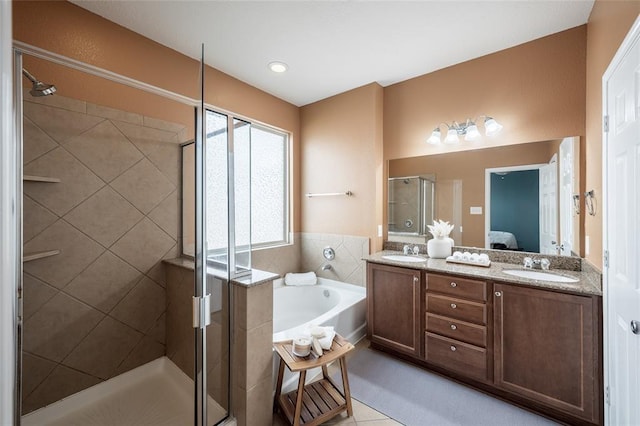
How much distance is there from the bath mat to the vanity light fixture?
202cm

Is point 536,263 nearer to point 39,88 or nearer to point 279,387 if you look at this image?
point 279,387

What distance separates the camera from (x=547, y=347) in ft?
→ 5.40

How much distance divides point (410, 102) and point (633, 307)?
2301 mm

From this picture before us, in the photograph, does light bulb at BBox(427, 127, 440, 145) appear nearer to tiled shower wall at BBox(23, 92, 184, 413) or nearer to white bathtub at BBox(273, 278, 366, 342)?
white bathtub at BBox(273, 278, 366, 342)

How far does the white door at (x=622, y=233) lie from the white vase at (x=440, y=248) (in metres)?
1.06

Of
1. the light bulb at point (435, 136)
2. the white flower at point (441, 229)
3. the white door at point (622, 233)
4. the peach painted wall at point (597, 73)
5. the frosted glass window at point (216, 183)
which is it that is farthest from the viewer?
the light bulb at point (435, 136)

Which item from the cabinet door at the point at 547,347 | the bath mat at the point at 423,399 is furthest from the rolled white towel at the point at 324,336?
the cabinet door at the point at 547,347

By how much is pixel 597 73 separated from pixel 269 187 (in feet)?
9.10

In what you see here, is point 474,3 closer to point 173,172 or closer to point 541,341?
point 541,341

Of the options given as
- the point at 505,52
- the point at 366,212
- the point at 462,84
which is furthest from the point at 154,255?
the point at 505,52

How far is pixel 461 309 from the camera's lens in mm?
1954

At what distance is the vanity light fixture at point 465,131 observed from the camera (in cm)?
228

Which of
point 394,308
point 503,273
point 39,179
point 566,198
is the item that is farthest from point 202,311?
point 566,198

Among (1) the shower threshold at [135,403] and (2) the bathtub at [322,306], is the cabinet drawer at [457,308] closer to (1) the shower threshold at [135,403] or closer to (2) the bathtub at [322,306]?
(2) the bathtub at [322,306]
